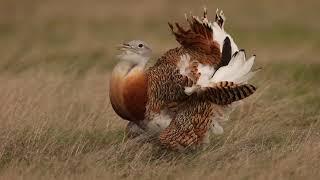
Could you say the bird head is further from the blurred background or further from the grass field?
the blurred background

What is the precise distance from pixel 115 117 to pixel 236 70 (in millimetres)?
1513

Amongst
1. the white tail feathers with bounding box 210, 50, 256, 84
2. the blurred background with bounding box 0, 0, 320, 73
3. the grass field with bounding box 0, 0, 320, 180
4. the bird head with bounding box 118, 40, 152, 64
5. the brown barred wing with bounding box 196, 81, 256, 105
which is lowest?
the blurred background with bounding box 0, 0, 320, 73

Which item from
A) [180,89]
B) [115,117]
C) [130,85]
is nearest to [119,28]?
[115,117]

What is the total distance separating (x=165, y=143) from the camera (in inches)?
259

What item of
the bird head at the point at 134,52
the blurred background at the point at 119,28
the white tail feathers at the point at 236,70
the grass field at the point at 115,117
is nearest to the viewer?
the grass field at the point at 115,117

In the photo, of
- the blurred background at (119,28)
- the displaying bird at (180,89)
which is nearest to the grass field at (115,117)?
the blurred background at (119,28)

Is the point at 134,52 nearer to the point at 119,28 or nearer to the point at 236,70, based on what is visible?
the point at 236,70

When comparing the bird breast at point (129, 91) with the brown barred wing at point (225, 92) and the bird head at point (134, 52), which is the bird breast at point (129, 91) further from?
the brown barred wing at point (225, 92)

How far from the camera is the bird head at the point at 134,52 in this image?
6.56m

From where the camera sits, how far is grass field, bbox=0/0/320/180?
6426 millimetres

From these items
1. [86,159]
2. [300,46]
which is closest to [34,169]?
[86,159]

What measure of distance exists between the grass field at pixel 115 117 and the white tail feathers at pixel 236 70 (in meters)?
0.52

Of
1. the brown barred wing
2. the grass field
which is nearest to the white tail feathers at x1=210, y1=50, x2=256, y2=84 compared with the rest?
the brown barred wing

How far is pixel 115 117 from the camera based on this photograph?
7.96 metres
